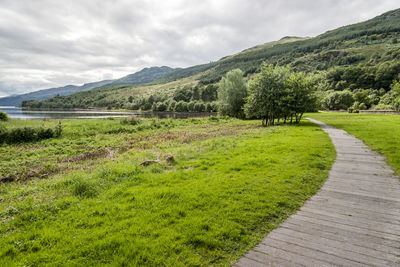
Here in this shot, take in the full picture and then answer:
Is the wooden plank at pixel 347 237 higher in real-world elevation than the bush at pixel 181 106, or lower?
lower

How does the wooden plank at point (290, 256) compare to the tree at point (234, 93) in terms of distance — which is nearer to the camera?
the wooden plank at point (290, 256)

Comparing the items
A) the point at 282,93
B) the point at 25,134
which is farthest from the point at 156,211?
the point at 282,93

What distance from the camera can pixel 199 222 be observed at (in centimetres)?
520

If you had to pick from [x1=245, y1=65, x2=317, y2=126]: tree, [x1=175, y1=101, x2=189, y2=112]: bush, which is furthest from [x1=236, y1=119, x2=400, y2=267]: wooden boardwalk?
[x1=175, y1=101, x2=189, y2=112]: bush

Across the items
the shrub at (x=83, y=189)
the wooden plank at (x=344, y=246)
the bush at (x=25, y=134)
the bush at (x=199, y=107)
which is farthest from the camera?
the bush at (x=199, y=107)

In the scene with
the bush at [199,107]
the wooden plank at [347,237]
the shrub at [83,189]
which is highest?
the bush at [199,107]

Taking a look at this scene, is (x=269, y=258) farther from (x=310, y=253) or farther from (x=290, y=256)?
(x=310, y=253)

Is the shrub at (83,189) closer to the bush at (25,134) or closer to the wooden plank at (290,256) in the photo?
the wooden plank at (290,256)

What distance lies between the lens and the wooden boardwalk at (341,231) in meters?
3.89

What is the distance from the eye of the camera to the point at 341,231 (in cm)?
476

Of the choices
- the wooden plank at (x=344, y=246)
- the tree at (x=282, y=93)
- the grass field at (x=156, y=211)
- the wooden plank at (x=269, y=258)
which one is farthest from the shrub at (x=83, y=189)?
the tree at (x=282, y=93)

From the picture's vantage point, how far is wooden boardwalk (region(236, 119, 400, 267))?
389cm

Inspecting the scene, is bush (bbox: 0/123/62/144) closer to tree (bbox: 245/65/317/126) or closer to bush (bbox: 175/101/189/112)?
tree (bbox: 245/65/317/126)

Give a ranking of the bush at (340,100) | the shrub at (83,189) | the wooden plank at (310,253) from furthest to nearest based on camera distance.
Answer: the bush at (340,100) < the shrub at (83,189) < the wooden plank at (310,253)
